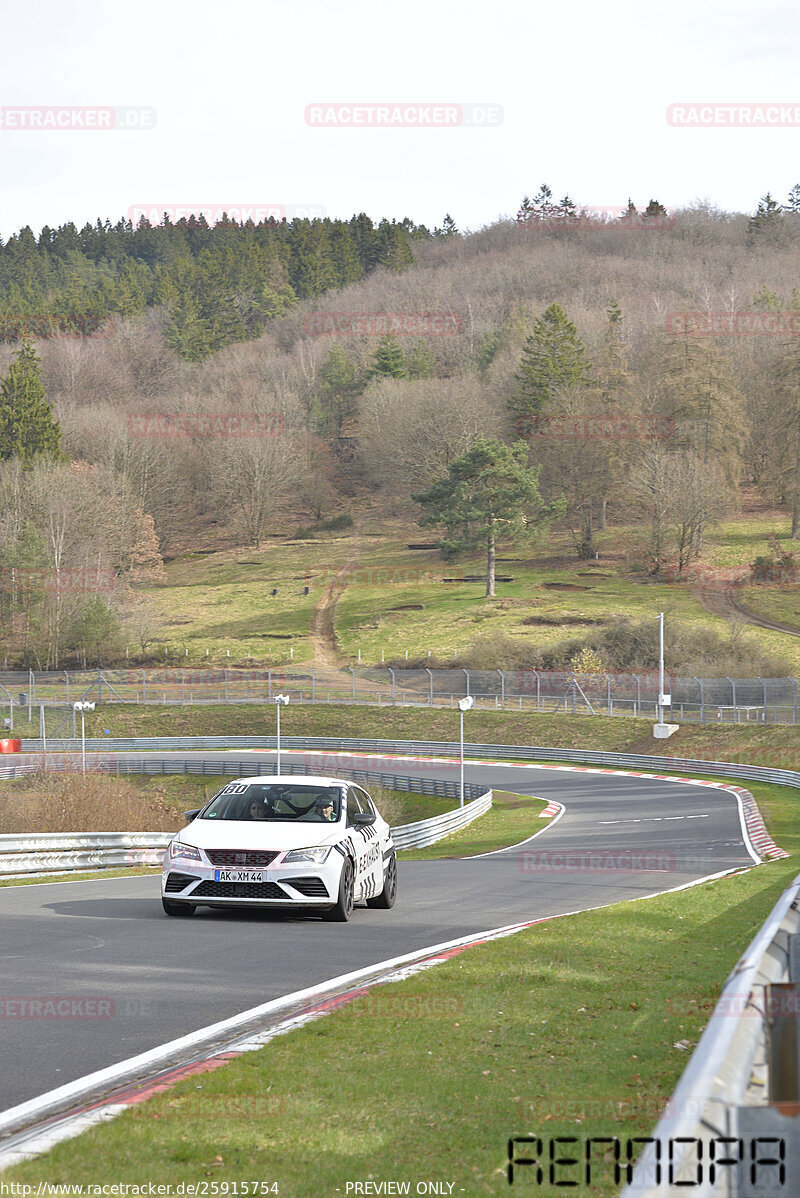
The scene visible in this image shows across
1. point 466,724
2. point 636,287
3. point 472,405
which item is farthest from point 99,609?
point 636,287

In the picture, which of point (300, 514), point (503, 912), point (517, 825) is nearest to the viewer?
point (503, 912)

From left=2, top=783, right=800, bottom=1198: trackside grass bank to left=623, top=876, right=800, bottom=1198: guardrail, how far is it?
1.24 m

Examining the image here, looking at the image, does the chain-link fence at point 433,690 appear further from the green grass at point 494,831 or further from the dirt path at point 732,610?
the green grass at point 494,831

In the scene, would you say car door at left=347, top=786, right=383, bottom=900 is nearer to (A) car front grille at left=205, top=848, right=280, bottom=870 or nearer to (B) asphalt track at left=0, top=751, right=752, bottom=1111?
(B) asphalt track at left=0, top=751, right=752, bottom=1111

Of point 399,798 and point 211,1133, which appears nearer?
point 211,1133

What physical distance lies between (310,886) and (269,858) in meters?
0.51

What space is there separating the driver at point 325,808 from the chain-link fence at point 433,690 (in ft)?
136

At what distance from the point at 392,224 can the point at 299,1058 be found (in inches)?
7797

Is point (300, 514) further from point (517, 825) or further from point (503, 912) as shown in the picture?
point (503, 912)

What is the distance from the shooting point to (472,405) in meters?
105

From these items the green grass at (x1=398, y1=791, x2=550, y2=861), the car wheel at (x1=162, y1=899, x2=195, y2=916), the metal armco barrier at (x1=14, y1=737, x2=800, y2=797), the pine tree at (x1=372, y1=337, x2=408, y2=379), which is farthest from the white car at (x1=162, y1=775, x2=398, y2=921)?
the pine tree at (x1=372, y1=337, x2=408, y2=379)

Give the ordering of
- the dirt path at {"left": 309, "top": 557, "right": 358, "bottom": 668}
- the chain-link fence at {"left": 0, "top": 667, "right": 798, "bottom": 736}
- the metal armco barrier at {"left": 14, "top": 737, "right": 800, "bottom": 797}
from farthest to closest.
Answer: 1. the dirt path at {"left": 309, "top": 557, "right": 358, "bottom": 668}
2. the chain-link fence at {"left": 0, "top": 667, "right": 798, "bottom": 736}
3. the metal armco barrier at {"left": 14, "top": 737, "right": 800, "bottom": 797}

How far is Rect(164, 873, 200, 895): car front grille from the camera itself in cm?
1261

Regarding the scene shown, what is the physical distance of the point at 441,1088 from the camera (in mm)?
6172
